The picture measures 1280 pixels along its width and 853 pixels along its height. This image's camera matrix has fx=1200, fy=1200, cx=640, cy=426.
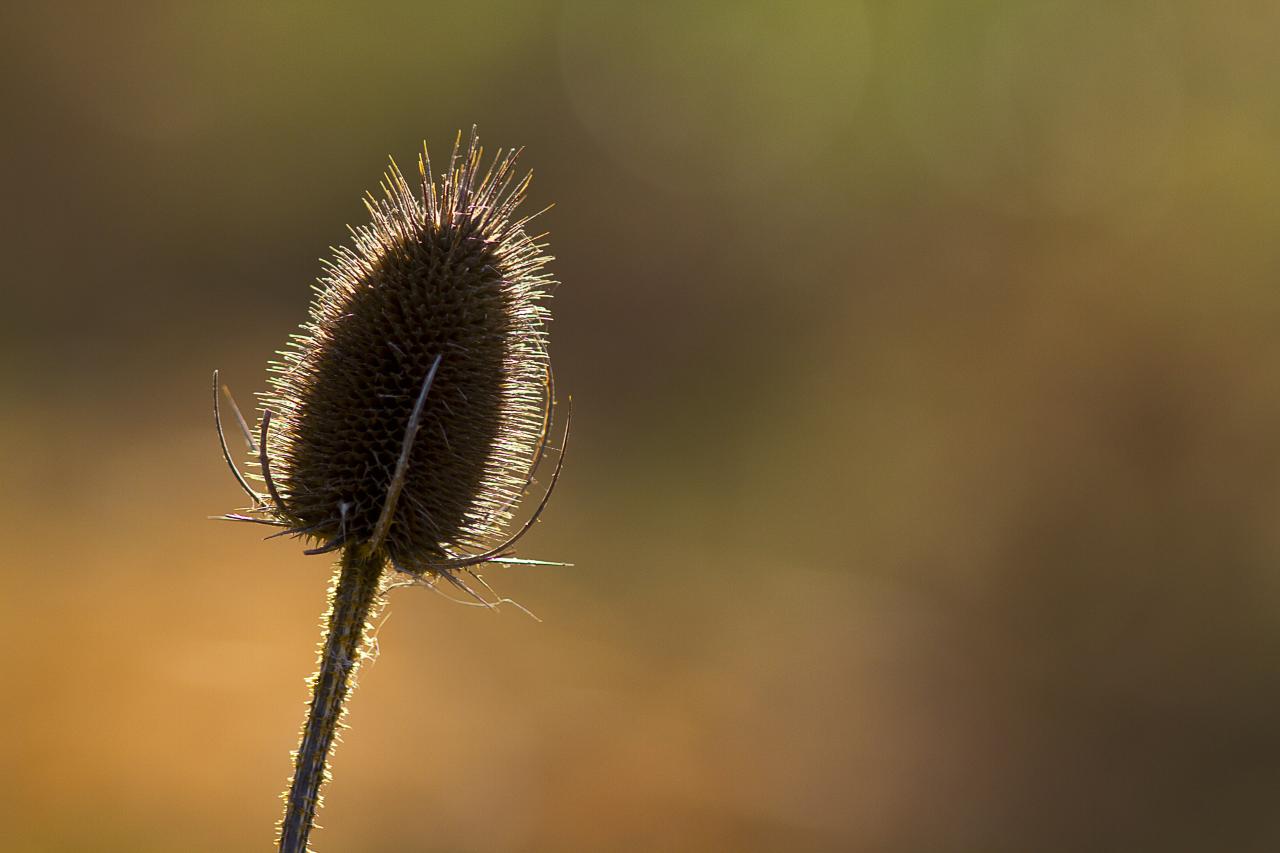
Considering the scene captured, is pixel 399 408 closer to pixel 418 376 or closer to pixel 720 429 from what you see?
pixel 418 376

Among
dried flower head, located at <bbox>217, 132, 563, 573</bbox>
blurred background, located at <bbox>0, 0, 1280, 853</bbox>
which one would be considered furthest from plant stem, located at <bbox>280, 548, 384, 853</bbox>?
blurred background, located at <bbox>0, 0, 1280, 853</bbox>

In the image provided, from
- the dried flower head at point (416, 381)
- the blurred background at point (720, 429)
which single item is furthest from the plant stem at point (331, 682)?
the blurred background at point (720, 429)

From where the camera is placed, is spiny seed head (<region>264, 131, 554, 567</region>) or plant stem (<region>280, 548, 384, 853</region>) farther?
spiny seed head (<region>264, 131, 554, 567</region>)

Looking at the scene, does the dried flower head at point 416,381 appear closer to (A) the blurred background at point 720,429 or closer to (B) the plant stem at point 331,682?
(B) the plant stem at point 331,682

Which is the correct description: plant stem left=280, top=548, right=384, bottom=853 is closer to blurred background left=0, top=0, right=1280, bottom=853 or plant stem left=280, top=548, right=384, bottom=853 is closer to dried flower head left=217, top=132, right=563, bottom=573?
dried flower head left=217, top=132, right=563, bottom=573

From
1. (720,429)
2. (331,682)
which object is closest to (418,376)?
(331,682)
